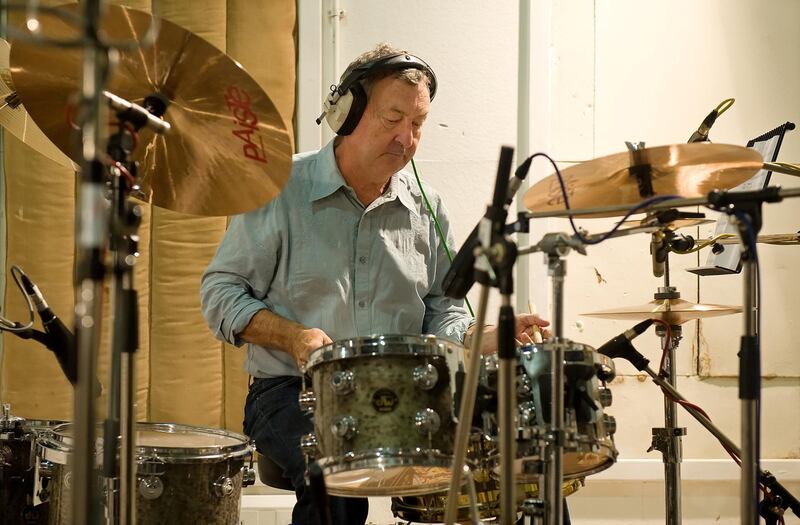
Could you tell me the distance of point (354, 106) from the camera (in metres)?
2.70

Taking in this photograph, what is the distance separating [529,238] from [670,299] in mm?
894

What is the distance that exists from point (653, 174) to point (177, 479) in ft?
4.34

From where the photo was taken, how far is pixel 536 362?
6.79ft

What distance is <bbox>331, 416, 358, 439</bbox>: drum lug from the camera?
1.95 meters

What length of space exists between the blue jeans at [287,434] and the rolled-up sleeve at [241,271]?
0.55 feet

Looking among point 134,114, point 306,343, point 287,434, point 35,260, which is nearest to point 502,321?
point 134,114

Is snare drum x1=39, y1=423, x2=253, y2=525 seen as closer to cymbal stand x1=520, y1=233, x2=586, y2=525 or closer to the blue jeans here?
the blue jeans

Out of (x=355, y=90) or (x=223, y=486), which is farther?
(x=355, y=90)

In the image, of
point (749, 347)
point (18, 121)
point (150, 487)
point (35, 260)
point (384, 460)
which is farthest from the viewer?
point (35, 260)

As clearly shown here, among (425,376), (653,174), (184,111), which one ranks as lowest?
(425,376)

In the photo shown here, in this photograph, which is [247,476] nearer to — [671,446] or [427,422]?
[427,422]

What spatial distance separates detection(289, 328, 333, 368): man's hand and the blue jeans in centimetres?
18

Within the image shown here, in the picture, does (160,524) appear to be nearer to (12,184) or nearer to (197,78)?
(197,78)

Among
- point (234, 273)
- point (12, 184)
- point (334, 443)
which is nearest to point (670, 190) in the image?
point (334, 443)
